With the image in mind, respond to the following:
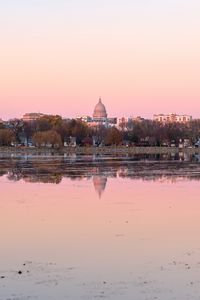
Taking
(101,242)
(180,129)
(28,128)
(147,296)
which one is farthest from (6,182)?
(180,129)

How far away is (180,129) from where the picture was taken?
400ft

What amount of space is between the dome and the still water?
561 ft

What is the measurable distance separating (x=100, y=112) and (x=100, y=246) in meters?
181

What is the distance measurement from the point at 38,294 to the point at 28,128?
103230 mm

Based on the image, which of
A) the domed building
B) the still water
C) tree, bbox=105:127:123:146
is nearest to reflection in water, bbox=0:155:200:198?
the still water

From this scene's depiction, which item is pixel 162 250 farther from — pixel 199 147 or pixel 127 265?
pixel 199 147

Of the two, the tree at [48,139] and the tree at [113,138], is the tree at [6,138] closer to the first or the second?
the tree at [48,139]

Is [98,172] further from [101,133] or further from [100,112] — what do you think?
[100,112]

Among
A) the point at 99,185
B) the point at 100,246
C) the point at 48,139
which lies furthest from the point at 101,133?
the point at 100,246

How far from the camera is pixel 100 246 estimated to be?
1103 cm

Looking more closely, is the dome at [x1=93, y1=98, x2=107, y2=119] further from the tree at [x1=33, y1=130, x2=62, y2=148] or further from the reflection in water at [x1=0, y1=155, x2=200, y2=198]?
the reflection in water at [x1=0, y1=155, x2=200, y2=198]

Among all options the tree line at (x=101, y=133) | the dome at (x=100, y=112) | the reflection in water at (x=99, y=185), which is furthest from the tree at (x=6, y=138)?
the dome at (x=100, y=112)

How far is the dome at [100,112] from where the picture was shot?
19100 cm

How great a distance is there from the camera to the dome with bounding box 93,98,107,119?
191 m
